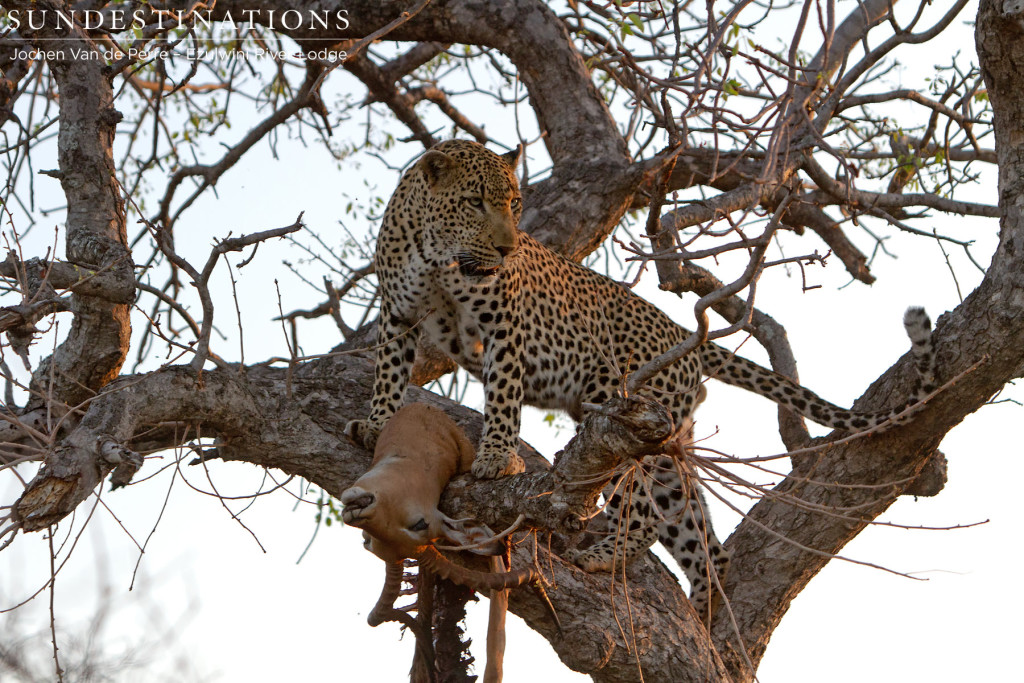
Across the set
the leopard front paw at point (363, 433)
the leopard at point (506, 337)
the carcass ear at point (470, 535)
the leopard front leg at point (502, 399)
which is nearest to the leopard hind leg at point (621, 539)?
the leopard at point (506, 337)

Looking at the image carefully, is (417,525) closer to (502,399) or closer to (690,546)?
(502,399)

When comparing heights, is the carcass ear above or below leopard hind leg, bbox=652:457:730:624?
below

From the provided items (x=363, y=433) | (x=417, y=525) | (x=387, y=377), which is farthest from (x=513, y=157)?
(x=417, y=525)

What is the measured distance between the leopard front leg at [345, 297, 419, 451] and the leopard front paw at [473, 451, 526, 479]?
2.19ft

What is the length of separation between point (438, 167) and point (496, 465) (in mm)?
1974

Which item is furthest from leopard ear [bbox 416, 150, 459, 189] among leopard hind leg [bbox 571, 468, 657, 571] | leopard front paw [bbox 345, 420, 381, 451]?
leopard hind leg [bbox 571, 468, 657, 571]

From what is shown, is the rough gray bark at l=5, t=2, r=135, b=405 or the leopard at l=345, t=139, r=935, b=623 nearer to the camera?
the leopard at l=345, t=139, r=935, b=623

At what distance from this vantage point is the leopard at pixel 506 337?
19.6 feet

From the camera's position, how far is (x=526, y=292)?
6.57 metres

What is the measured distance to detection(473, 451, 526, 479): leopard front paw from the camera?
214 inches

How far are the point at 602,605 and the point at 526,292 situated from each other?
78.6 inches

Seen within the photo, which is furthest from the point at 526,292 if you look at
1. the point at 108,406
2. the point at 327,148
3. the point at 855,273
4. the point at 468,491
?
the point at 327,148

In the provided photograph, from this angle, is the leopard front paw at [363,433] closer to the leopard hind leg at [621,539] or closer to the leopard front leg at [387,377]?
the leopard front leg at [387,377]

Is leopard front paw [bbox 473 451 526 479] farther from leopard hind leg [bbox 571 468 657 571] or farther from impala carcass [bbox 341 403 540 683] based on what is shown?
leopard hind leg [bbox 571 468 657 571]
